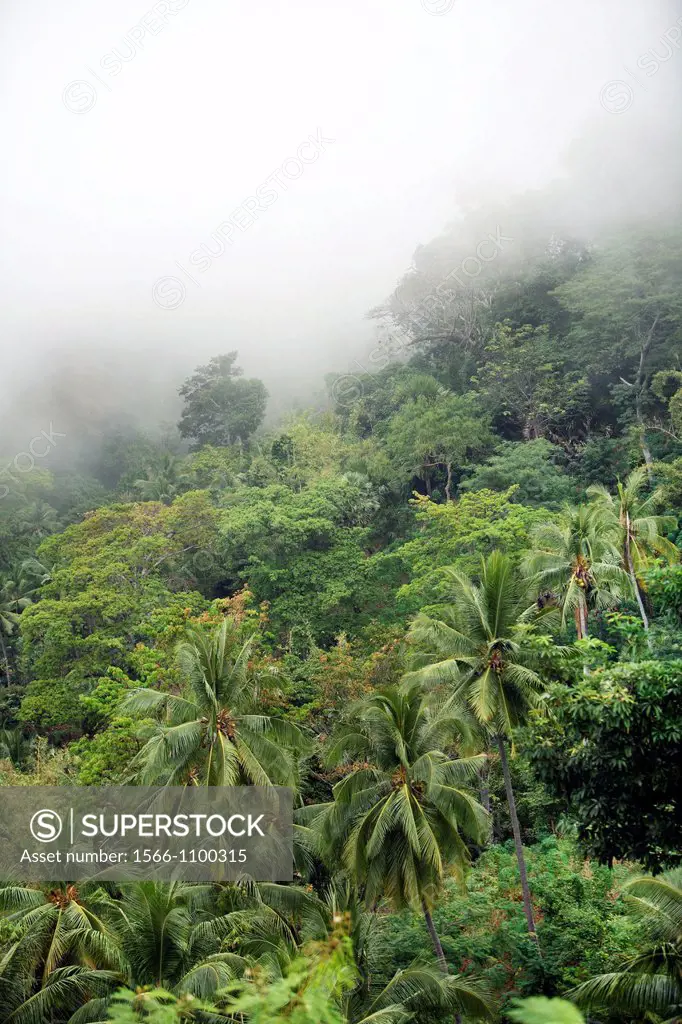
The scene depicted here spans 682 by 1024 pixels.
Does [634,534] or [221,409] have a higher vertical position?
[221,409]

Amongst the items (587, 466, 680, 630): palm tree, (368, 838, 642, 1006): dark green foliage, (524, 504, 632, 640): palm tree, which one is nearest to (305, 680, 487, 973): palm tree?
(368, 838, 642, 1006): dark green foliage

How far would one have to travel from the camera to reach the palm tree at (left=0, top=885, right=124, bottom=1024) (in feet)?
35.8

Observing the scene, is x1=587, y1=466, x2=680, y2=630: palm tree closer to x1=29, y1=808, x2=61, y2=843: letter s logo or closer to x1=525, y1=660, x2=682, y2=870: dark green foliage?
x1=525, y1=660, x2=682, y2=870: dark green foliage

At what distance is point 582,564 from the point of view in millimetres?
21578

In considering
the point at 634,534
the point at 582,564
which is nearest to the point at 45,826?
the point at 582,564

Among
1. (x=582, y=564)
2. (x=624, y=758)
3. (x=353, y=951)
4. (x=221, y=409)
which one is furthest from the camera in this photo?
(x=221, y=409)

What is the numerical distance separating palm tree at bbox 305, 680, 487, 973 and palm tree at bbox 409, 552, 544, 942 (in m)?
0.72

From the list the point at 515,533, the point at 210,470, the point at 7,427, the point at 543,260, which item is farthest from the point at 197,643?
the point at 7,427

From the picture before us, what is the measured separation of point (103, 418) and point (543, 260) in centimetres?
4275

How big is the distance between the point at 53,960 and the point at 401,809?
5.95m

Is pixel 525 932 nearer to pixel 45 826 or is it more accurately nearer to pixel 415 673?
pixel 415 673

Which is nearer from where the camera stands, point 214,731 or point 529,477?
point 214,731

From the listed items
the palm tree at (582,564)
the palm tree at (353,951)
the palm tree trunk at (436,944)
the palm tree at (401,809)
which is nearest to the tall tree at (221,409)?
the palm tree at (582,564)

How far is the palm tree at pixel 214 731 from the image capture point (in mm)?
13508
